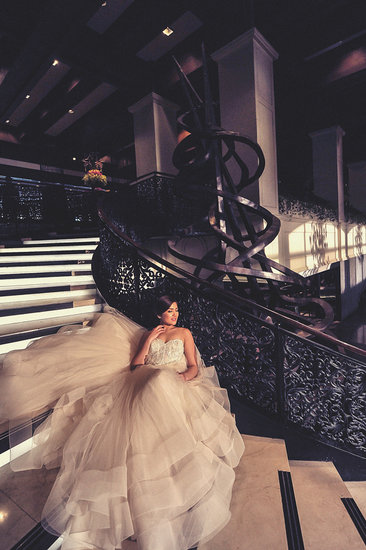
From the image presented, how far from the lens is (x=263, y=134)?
22.5 ft

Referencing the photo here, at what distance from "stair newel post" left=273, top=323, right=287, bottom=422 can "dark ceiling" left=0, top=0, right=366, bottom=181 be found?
6010 mm

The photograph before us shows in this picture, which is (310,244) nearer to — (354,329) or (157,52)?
(354,329)

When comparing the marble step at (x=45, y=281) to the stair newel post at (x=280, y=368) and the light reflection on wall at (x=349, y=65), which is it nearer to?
the stair newel post at (x=280, y=368)

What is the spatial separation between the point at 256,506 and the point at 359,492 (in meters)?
1.21

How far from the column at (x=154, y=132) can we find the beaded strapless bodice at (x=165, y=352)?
808cm

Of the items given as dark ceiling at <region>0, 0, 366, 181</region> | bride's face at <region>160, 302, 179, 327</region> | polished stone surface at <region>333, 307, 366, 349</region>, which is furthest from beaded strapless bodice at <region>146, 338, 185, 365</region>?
polished stone surface at <region>333, 307, 366, 349</region>

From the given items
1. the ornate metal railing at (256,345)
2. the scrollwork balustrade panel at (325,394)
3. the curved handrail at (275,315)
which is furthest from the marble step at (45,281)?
the scrollwork balustrade panel at (325,394)

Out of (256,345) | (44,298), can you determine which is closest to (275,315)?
(256,345)

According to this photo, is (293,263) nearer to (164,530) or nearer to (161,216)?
(161,216)

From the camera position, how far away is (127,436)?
1.47 metres

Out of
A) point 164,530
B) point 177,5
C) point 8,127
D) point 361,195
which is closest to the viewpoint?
point 164,530

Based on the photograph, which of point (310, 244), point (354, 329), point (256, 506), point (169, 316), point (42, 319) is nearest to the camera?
point (256, 506)

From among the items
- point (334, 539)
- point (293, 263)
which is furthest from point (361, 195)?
point (334, 539)

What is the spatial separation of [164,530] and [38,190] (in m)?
9.98
